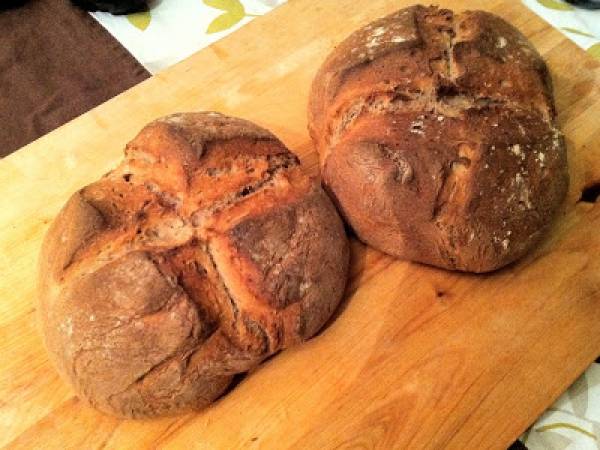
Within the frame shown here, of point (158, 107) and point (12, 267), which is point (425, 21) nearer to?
point (158, 107)

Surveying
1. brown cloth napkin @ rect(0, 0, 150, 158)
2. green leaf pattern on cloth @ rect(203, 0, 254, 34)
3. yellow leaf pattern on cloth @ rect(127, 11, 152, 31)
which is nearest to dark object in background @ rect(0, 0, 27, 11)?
brown cloth napkin @ rect(0, 0, 150, 158)

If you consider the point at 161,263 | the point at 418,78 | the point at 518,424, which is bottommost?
the point at 518,424

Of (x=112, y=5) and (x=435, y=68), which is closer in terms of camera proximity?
(x=435, y=68)

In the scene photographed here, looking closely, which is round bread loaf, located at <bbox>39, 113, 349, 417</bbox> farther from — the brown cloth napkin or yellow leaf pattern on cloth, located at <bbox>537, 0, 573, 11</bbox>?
yellow leaf pattern on cloth, located at <bbox>537, 0, 573, 11</bbox>

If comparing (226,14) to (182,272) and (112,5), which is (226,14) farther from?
(182,272)

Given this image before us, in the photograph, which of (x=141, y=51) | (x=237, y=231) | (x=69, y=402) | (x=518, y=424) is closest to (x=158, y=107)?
(x=141, y=51)

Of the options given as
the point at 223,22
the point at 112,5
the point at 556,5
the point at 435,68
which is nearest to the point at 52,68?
the point at 112,5
